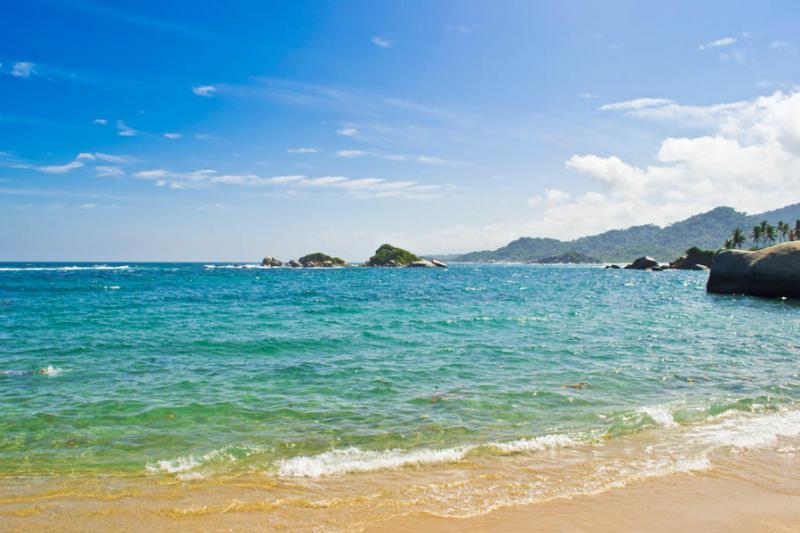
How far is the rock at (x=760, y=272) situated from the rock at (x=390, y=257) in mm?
132142

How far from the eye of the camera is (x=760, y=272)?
130 feet

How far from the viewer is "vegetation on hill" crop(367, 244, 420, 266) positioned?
177 metres

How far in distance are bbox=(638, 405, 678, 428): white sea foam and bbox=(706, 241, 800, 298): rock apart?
35.0 meters

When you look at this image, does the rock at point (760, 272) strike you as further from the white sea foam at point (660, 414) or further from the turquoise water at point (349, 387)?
the white sea foam at point (660, 414)

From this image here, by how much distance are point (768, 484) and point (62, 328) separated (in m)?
27.1

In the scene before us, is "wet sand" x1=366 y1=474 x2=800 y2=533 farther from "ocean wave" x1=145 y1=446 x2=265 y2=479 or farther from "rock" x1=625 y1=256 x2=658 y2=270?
"rock" x1=625 y1=256 x2=658 y2=270

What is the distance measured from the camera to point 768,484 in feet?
23.3

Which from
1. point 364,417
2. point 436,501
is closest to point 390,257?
point 364,417

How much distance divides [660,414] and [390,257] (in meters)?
170

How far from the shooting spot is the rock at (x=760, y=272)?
3697 centimetres

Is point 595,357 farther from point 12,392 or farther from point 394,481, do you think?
Answer: point 12,392

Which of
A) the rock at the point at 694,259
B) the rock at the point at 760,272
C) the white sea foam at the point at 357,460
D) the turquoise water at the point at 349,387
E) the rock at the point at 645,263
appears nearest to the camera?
the white sea foam at the point at 357,460

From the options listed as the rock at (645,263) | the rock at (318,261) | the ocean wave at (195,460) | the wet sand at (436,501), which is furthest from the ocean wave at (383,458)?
the rock at (318,261)

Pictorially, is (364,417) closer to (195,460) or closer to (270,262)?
(195,460)
